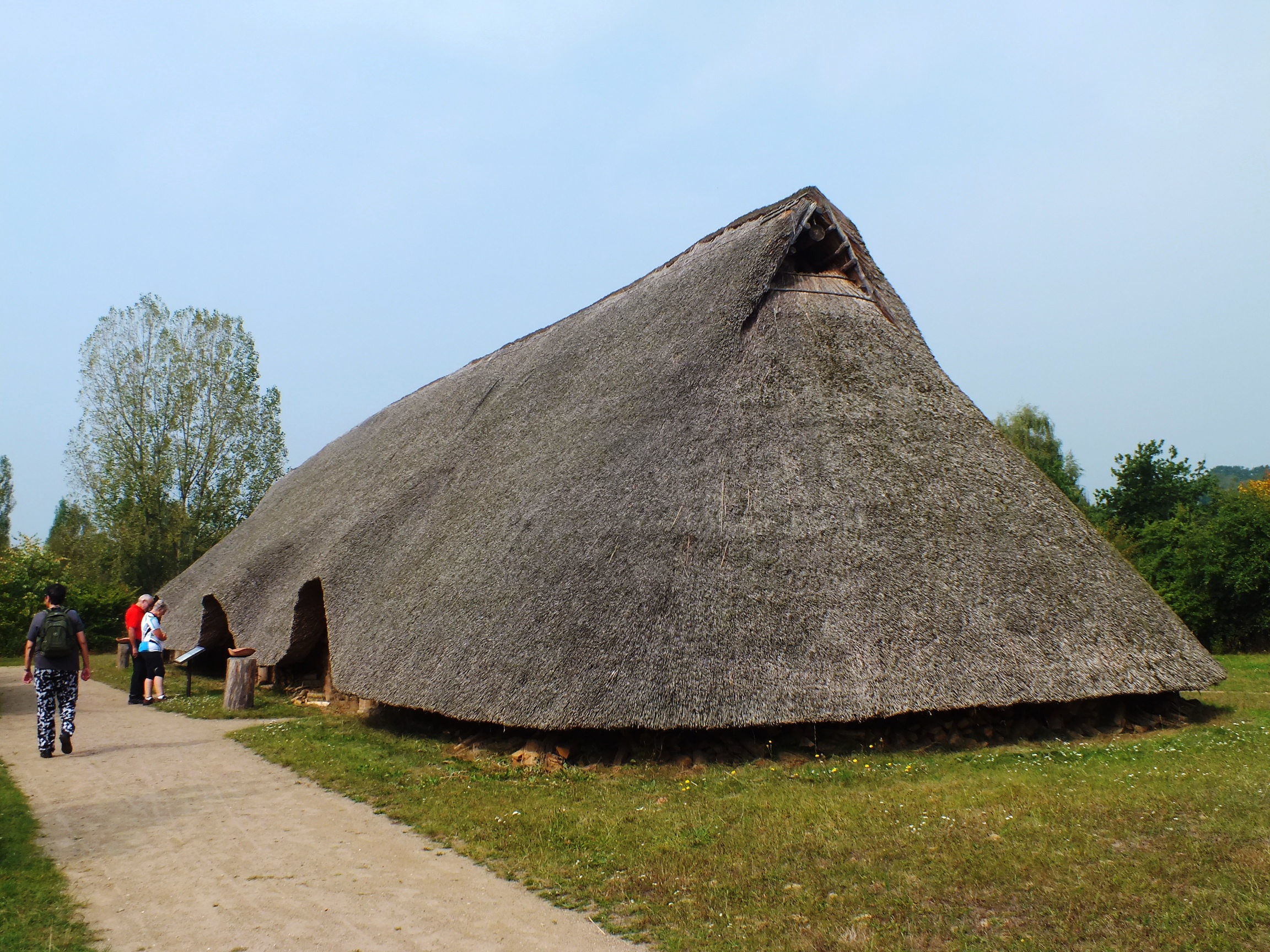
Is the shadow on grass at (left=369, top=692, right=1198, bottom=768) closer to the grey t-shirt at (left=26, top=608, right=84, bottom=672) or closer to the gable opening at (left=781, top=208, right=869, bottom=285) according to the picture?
the grey t-shirt at (left=26, top=608, right=84, bottom=672)

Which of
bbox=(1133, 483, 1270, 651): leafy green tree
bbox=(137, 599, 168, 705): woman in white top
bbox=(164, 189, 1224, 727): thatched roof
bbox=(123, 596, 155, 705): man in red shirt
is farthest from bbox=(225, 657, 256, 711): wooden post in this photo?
bbox=(1133, 483, 1270, 651): leafy green tree

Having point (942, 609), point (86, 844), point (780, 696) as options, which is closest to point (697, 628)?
point (780, 696)

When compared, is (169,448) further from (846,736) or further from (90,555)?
(846,736)

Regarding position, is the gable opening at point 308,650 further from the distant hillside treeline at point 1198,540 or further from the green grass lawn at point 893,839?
the distant hillside treeline at point 1198,540

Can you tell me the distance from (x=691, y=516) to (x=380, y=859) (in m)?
4.82

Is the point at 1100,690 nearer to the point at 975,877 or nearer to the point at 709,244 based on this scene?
the point at 975,877

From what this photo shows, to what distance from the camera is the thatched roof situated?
8406 mm

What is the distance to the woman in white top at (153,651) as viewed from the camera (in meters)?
14.5

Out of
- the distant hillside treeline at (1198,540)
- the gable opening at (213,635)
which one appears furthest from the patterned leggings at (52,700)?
the distant hillside treeline at (1198,540)

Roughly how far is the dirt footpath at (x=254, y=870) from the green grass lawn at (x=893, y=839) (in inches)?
13.8

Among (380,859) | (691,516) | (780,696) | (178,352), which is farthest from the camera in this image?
(178,352)

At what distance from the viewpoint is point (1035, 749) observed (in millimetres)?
8578

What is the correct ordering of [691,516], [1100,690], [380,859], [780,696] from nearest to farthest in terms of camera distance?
[380,859] < [780,696] < [1100,690] < [691,516]

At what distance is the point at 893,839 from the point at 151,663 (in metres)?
14.0
